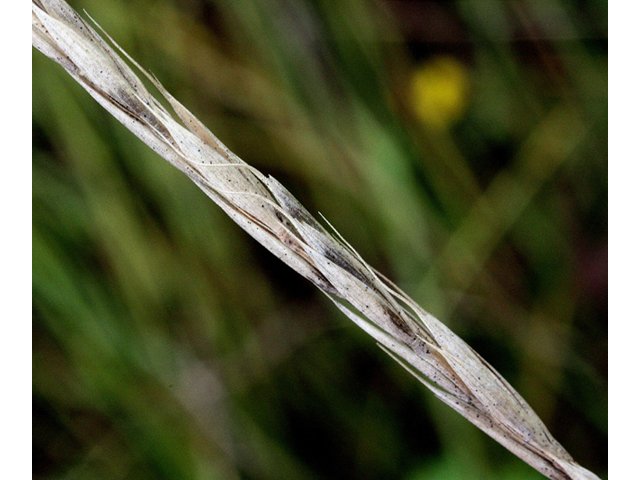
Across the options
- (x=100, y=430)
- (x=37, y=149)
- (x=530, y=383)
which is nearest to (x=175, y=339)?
(x=100, y=430)

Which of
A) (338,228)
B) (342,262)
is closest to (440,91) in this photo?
(338,228)

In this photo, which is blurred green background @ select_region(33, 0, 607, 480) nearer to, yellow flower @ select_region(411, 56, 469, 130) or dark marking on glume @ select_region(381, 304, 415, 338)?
yellow flower @ select_region(411, 56, 469, 130)

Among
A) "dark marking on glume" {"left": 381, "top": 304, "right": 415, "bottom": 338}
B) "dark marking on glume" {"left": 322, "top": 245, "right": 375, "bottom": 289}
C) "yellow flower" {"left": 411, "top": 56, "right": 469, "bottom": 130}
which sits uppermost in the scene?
"yellow flower" {"left": 411, "top": 56, "right": 469, "bottom": 130}

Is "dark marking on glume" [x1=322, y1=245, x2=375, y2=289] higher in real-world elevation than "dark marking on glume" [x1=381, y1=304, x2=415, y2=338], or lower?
higher

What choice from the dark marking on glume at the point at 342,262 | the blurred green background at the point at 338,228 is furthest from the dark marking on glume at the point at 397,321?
the blurred green background at the point at 338,228

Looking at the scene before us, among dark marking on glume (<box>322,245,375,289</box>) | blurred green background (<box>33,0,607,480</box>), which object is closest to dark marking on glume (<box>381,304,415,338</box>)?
dark marking on glume (<box>322,245,375,289</box>)

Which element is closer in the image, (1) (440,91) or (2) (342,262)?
(2) (342,262)

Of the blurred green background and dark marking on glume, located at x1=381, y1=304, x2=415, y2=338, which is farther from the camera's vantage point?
the blurred green background

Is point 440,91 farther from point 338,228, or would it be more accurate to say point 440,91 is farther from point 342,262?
point 342,262
